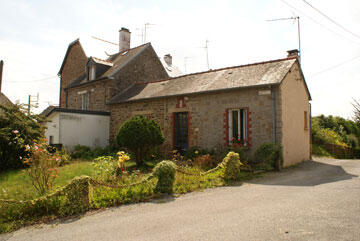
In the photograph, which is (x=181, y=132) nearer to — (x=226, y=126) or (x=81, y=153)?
(x=226, y=126)

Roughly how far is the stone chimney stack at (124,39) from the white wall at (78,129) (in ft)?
30.2

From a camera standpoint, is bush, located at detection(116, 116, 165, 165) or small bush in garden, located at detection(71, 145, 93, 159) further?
small bush in garden, located at detection(71, 145, 93, 159)

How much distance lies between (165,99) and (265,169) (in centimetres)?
639

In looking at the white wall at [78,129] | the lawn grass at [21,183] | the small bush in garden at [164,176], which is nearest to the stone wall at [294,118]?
the small bush in garden at [164,176]

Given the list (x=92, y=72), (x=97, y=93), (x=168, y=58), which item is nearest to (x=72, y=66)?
(x=92, y=72)

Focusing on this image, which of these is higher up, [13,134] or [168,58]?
[168,58]

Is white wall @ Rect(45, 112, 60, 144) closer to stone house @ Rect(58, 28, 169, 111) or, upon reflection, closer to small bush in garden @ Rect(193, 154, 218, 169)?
stone house @ Rect(58, 28, 169, 111)

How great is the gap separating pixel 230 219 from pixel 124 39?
841 inches

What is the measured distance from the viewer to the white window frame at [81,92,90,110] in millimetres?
18634

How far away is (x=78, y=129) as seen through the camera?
14555 mm

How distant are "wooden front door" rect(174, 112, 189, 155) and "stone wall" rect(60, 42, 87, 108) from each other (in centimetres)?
1230

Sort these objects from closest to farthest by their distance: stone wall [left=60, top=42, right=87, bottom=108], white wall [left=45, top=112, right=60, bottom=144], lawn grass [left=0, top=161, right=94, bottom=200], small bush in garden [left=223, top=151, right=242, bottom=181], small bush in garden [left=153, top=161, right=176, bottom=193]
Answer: lawn grass [left=0, top=161, right=94, bottom=200] → small bush in garden [left=153, top=161, right=176, bottom=193] → small bush in garden [left=223, top=151, right=242, bottom=181] → white wall [left=45, top=112, right=60, bottom=144] → stone wall [left=60, top=42, right=87, bottom=108]

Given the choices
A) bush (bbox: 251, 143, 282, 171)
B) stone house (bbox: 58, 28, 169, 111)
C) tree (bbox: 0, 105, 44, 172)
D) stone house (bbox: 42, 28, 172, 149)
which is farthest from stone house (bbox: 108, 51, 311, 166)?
tree (bbox: 0, 105, 44, 172)

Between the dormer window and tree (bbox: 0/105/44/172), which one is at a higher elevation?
the dormer window
